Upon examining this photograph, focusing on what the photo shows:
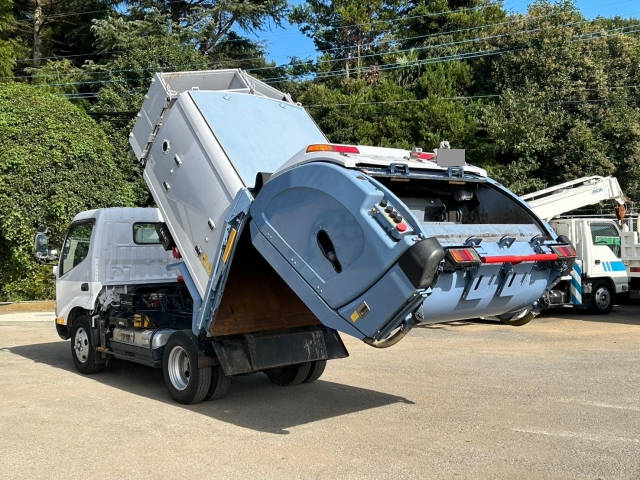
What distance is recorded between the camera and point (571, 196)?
58.3ft

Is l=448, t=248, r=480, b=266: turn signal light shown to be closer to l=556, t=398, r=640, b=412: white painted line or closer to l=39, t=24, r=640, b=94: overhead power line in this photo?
l=556, t=398, r=640, b=412: white painted line

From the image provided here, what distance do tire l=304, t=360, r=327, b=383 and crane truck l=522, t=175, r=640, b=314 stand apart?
931 centimetres

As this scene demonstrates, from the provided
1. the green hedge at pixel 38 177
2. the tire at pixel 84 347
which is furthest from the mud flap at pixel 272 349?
the green hedge at pixel 38 177

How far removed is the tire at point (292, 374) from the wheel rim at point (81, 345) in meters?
2.79

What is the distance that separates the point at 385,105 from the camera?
95.3ft

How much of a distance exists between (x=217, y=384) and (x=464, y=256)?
352 centimetres

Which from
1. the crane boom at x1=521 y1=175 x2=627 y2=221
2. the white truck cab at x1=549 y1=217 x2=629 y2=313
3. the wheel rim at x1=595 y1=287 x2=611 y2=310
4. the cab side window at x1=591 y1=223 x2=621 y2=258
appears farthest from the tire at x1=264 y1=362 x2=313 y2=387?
the cab side window at x1=591 y1=223 x2=621 y2=258

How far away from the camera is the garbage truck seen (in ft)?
18.5

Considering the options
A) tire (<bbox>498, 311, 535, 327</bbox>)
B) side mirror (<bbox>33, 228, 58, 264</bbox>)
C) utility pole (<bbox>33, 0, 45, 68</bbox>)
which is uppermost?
utility pole (<bbox>33, 0, 45, 68</bbox>)

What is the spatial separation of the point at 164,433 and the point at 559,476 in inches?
142

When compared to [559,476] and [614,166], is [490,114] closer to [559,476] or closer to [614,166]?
[614,166]

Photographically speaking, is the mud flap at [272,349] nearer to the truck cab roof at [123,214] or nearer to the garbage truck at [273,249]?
the garbage truck at [273,249]

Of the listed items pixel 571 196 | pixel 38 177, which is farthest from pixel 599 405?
pixel 38 177

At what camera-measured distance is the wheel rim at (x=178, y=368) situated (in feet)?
25.7
